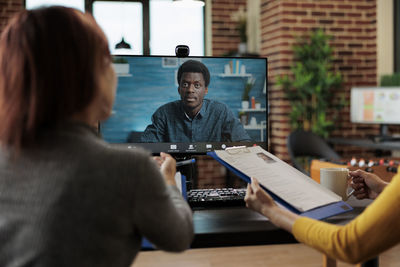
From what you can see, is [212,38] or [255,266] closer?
[255,266]

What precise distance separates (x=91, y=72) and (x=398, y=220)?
2.14 feet

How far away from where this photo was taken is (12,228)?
69 centimetres

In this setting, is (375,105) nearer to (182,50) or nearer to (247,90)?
(247,90)

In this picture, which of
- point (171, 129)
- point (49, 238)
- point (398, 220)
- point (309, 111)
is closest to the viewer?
point (49, 238)

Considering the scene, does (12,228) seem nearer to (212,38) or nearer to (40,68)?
(40,68)

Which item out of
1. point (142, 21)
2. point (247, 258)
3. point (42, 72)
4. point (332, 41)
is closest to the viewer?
point (42, 72)

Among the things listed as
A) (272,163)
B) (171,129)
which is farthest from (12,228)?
(171,129)

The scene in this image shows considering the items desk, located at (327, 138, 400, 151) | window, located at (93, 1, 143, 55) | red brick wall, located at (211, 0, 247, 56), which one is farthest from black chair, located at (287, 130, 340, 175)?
window, located at (93, 1, 143, 55)

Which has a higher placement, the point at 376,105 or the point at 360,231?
the point at 376,105

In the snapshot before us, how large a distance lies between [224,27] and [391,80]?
7.03 feet

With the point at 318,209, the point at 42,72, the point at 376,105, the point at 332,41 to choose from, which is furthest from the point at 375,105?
the point at 42,72

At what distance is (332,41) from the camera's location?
435 cm

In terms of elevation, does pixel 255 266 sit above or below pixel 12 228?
below

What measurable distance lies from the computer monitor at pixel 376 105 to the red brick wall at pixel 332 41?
15.6 inches
